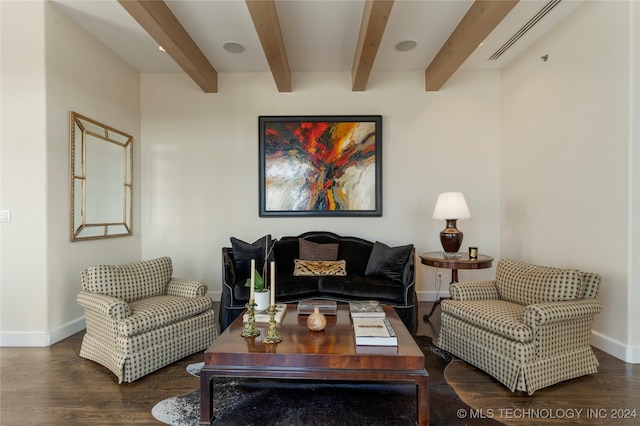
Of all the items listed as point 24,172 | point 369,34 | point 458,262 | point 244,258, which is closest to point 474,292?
point 458,262

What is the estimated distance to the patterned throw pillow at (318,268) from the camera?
3.59m

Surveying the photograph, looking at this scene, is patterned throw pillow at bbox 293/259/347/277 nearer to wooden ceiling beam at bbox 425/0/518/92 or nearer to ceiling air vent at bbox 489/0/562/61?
wooden ceiling beam at bbox 425/0/518/92

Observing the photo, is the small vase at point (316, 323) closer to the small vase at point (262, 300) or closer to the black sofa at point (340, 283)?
the small vase at point (262, 300)

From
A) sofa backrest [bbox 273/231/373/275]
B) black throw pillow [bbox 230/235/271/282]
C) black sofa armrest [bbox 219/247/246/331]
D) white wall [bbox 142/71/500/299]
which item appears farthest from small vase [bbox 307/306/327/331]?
white wall [bbox 142/71/500/299]

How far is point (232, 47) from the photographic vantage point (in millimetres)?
3760

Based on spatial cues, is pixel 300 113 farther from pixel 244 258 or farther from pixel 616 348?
pixel 616 348

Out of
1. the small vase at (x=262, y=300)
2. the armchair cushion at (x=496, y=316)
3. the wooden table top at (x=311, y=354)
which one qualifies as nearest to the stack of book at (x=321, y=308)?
the small vase at (x=262, y=300)

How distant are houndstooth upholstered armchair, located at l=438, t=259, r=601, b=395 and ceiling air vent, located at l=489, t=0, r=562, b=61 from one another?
2361 millimetres

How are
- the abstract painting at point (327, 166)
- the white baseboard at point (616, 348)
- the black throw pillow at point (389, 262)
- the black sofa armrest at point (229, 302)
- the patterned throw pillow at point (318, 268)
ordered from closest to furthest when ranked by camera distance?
the white baseboard at point (616, 348) < the black sofa armrest at point (229, 302) < the black throw pillow at point (389, 262) < the patterned throw pillow at point (318, 268) < the abstract painting at point (327, 166)

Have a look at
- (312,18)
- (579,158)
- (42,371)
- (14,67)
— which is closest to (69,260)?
(42,371)

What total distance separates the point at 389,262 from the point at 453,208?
2.86 ft

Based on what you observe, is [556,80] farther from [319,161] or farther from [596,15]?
[319,161]

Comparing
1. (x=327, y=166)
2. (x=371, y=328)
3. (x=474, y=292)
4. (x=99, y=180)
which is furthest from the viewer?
(x=327, y=166)

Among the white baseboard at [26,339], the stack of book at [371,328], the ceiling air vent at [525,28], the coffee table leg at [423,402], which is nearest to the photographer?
the coffee table leg at [423,402]
